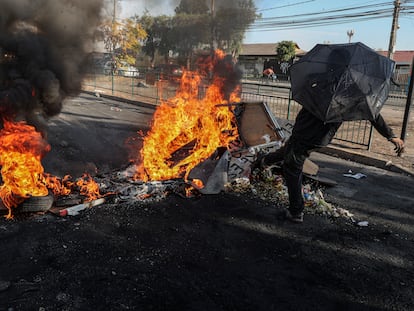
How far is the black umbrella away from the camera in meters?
3.99

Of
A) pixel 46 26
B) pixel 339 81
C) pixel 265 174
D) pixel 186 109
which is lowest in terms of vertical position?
pixel 265 174

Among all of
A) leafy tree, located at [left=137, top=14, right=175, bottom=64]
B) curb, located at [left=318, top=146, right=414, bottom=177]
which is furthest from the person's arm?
leafy tree, located at [left=137, top=14, right=175, bottom=64]

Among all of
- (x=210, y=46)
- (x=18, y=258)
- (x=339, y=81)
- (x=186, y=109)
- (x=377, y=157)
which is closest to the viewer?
(x=18, y=258)

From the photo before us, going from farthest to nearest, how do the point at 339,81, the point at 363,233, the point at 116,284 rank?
1. the point at 363,233
2. the point at 339,81
3. the point at 116,284

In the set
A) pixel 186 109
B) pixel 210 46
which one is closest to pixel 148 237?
pixel 186 109

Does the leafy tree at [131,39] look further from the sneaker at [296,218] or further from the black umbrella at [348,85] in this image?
the sneaker at [296,218]

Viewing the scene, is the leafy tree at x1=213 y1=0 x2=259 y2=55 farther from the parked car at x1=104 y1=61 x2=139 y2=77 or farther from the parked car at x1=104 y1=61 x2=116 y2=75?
the parked car at x1=104 y1=61 x2=116 y2=75

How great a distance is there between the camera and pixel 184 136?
6605mm

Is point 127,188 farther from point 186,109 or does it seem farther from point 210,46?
point 210,46

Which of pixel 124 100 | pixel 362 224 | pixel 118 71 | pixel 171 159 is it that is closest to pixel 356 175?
pixel 362 224

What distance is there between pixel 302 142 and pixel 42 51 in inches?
171

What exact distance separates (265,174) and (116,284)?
12.0 ft

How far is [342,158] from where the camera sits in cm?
897

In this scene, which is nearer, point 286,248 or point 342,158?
point 286,248
